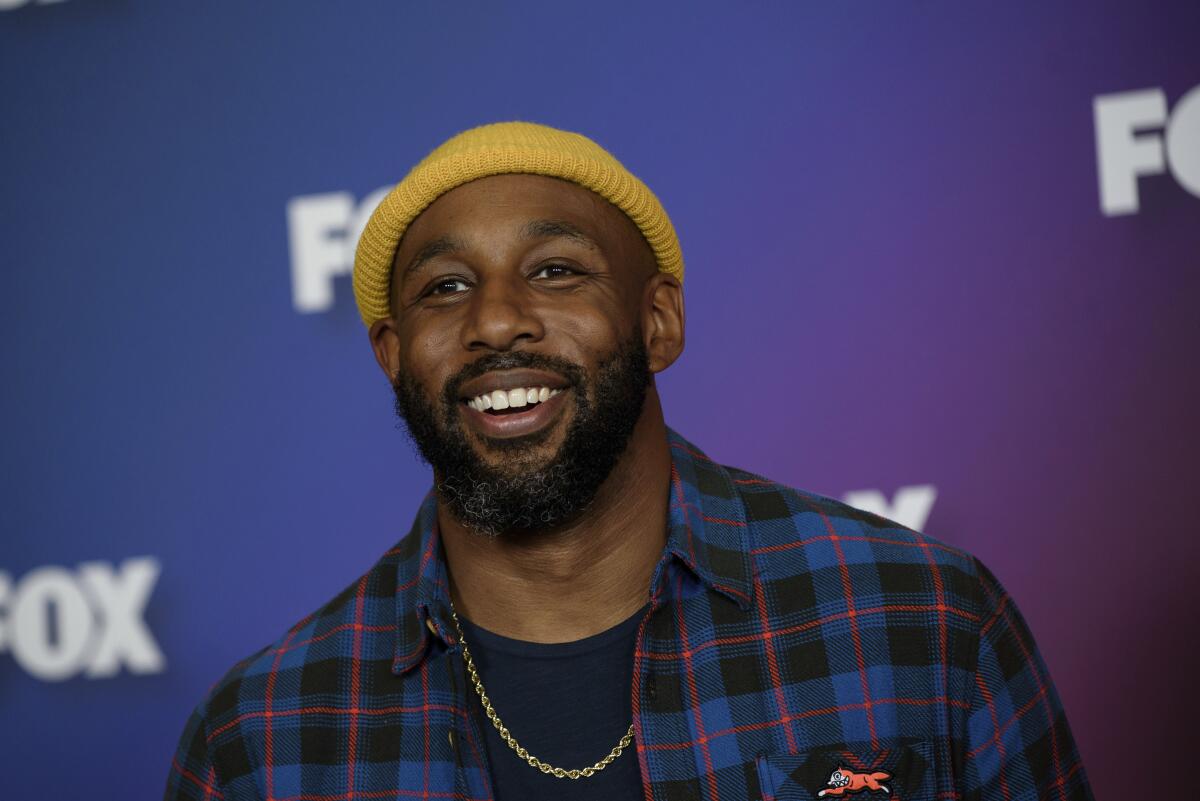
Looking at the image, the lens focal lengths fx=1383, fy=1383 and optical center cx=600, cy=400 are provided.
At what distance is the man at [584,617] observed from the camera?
1.44 metres

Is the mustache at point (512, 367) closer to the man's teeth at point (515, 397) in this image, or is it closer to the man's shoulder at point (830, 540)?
the man's teeth at point (515, 397)

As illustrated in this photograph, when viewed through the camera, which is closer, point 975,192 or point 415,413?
point 415,413

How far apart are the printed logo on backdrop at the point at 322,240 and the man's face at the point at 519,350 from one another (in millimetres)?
900

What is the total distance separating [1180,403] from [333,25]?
1.57m

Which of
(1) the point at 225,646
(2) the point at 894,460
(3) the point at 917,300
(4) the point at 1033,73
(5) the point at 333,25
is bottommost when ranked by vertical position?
(1) the point at 225,646

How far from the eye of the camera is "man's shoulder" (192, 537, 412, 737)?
5.05 feet

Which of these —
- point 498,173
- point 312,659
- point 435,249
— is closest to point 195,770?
point 312,659

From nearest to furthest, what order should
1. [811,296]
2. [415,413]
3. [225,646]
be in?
1. [415,413]
2. [811,296]
3. [225,646]

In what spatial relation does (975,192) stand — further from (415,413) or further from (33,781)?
(33,781)

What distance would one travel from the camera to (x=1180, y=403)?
82.5 inches

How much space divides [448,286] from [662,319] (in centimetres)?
27

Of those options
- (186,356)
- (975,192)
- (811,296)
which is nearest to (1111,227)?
(975,192)

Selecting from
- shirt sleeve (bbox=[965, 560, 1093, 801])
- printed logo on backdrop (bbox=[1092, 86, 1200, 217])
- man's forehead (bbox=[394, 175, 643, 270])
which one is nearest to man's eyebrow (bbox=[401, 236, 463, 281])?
man's forehead (bbox=[394, 175, 643, 270])

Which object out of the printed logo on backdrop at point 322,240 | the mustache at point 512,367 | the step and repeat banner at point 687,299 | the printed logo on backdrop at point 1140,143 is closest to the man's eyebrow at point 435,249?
the mustache at point 512,367
